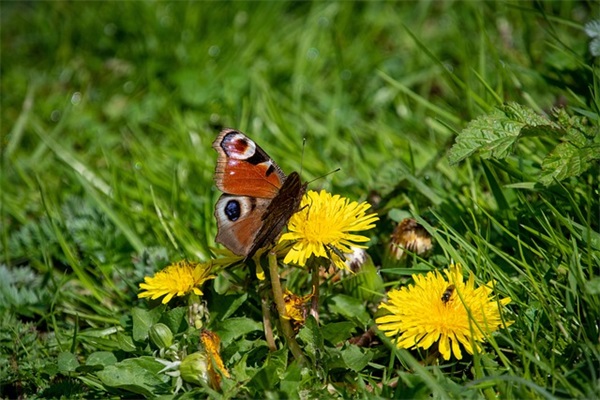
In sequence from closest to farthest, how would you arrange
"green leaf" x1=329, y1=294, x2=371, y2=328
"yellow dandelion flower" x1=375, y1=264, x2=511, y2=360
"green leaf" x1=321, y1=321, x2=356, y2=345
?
"yellow dandelion flower" x1=375, y1=264, x2=511, y2=360 → "green leaf" x1=321, y1=321, x2=356, y2=345 → "green leaf" x1=329, y1=294, x2=371, y2=328

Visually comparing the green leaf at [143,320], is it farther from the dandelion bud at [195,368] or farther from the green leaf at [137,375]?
the dandelion bud at [195,368]

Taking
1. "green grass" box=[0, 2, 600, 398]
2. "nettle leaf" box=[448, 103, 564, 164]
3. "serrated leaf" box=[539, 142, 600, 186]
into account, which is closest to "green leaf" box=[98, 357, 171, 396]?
"green grass" box=[0, 2, 600, 398]

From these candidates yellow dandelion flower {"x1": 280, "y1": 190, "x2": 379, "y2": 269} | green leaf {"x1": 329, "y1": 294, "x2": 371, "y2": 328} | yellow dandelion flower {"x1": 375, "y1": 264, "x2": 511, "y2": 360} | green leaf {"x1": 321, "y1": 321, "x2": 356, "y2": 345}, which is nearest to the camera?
yellow dandelion flower {"x1": 375, "y1": 264, "x2": 511, "y2": 360}

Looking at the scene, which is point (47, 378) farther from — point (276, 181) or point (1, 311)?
point (276, 181)

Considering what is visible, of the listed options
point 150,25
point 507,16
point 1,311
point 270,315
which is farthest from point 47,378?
point 507,16

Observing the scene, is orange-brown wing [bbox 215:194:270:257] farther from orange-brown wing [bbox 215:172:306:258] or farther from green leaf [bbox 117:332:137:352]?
green leaf [bbox 117:332:137:352]

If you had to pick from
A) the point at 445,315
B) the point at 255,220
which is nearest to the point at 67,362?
the point at 255,220

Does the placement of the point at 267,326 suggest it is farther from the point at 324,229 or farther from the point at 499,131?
the point at 499,131
